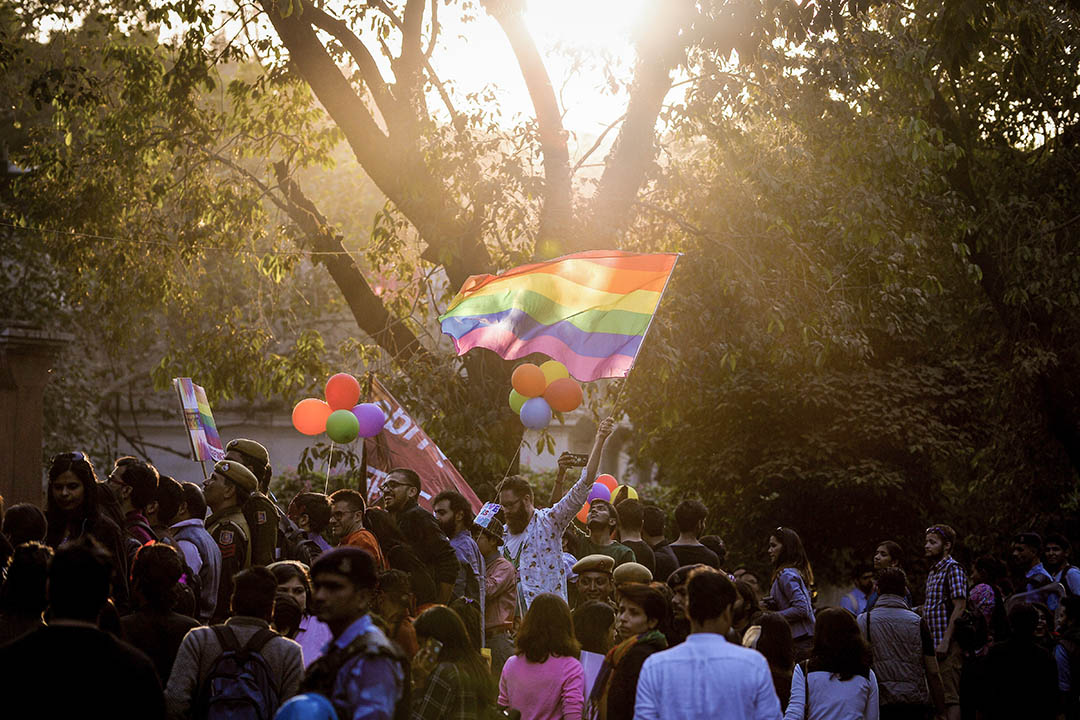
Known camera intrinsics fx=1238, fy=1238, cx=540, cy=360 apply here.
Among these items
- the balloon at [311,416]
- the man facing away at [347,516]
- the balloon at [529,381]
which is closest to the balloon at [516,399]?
the balloon at [529,381]

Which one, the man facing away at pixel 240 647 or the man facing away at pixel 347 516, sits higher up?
the man facing away at pixel 347 516

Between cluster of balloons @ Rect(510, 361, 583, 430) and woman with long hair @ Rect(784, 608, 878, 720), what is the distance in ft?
13.3

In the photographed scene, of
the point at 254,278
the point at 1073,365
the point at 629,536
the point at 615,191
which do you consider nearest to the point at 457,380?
the point at 615,191

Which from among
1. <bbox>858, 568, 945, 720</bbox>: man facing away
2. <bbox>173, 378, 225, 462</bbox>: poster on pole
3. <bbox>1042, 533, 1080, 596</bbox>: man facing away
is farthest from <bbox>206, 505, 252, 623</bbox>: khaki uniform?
<bbox>1042, 533, 1080, 596</bbox>: man facing away

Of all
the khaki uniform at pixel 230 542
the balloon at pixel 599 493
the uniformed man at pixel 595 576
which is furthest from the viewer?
the balloon at pixel 599 493

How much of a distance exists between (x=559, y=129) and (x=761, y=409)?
9361mm

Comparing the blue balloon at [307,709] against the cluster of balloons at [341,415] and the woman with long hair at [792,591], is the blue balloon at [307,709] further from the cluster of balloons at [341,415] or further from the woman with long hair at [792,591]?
the cluster of balloons at [341,415]

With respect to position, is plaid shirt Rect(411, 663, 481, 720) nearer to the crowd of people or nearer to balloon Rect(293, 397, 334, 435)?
the crowd of people

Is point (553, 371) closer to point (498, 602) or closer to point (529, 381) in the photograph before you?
point (529, 381)

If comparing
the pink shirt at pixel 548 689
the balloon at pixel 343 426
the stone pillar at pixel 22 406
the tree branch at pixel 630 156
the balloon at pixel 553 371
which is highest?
the tree branch at pixel 630 156

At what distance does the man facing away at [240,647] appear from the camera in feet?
15.9

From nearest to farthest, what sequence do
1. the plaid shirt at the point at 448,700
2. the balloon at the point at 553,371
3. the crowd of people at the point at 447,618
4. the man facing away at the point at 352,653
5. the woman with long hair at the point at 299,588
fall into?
the man facing away at the point at 352,653 < the crowd of people at the point at 447,618 < the plaid shirt at the point at 448,700 < the woman with long hair at the point at 299,588 < the balloon at the point at 553,371

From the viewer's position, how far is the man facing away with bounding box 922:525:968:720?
10.8 meters

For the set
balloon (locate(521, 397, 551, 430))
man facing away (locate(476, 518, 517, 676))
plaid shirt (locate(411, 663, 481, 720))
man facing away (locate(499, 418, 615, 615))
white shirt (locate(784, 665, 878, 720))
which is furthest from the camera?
balloon (locate(521, 397, 551, 430))
